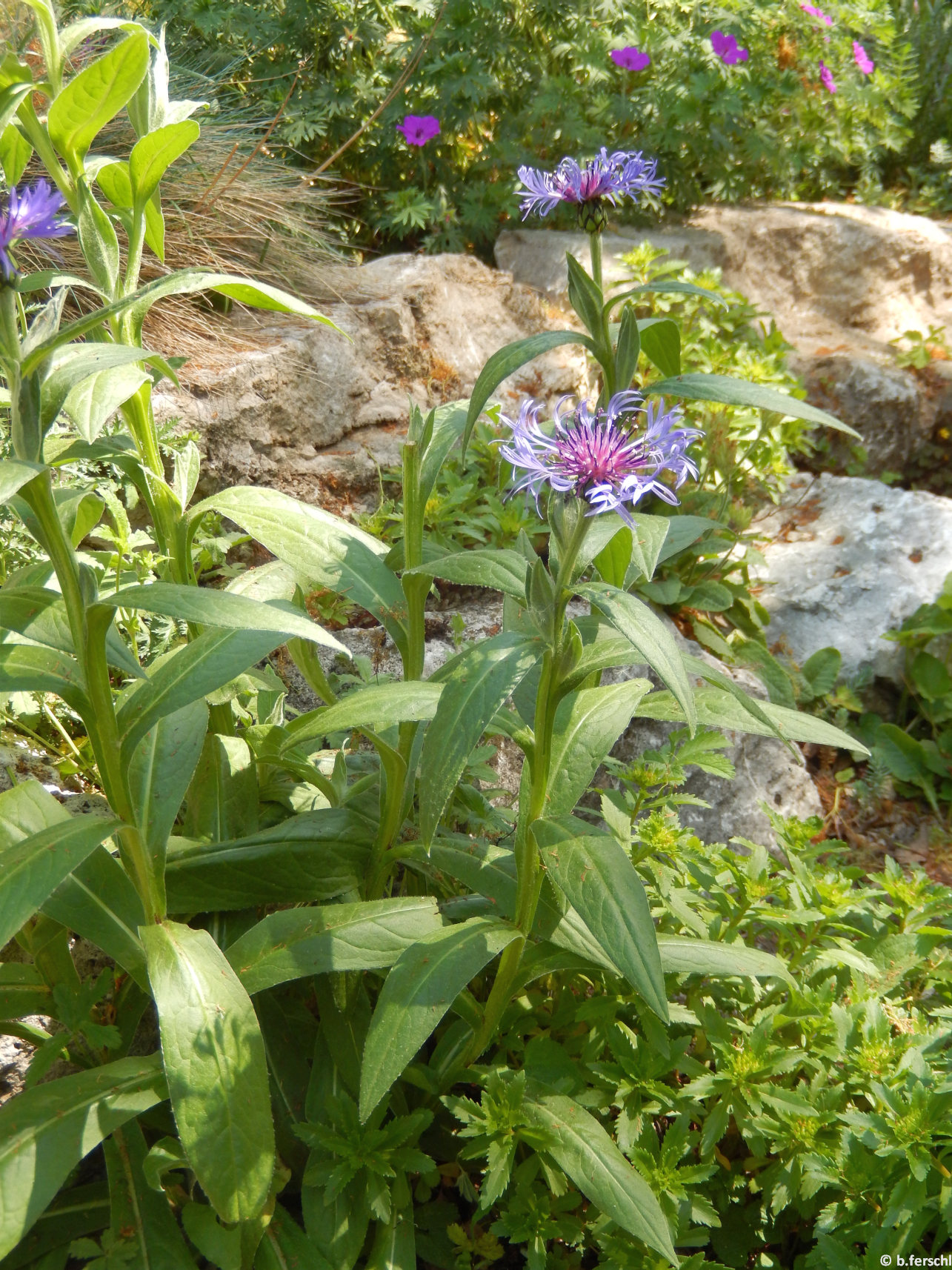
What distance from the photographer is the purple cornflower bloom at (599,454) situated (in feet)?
3.84

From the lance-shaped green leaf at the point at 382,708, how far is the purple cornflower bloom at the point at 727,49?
445 cm

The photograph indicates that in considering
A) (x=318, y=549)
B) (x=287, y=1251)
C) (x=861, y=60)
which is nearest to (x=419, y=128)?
(x=861, y=60)

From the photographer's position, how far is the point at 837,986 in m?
1.73

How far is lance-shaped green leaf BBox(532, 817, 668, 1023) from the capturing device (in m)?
1.16

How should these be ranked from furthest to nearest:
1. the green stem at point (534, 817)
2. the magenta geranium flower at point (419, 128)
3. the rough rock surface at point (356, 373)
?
the magenta geranium flower at point (419, 128)
the rough rock surface at point (356, 373)
the green stem at point (534, 817)

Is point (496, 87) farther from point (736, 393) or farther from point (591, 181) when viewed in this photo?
point (736, 393)

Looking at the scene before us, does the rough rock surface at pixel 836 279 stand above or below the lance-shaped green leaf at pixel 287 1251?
above

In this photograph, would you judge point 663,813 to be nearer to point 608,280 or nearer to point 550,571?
point 550,571

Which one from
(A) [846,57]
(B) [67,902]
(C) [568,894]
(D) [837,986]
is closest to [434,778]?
(C) [568,894]

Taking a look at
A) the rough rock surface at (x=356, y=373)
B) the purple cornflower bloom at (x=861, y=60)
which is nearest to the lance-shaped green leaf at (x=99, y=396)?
the rough rock surface at (x=356, y=373)

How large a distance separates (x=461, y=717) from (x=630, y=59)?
439cm

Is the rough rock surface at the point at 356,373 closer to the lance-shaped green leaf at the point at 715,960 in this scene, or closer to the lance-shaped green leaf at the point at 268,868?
the lance-shaped green leaf at the point at 268,868

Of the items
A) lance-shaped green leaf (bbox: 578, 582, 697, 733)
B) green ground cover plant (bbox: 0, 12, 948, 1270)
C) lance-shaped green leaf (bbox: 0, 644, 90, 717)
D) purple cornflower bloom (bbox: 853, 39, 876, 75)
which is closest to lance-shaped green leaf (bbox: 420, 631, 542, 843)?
green ground cover plant (bbox: 0, 12, 948, 1270)

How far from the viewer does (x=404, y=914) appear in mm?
1500
